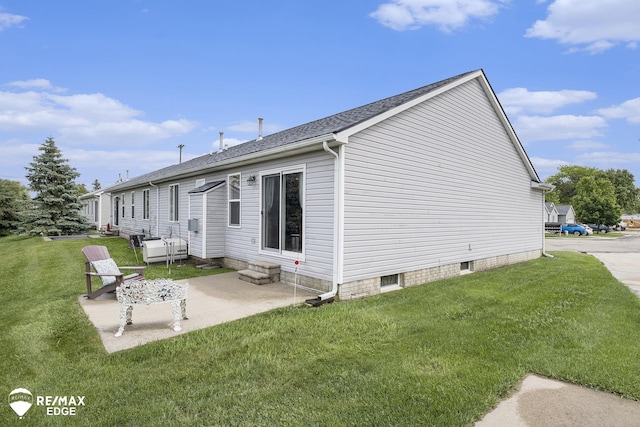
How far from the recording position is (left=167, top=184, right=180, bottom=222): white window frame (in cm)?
1262

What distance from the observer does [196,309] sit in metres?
5.93

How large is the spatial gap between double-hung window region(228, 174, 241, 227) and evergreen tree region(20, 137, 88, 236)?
1734 centimetres

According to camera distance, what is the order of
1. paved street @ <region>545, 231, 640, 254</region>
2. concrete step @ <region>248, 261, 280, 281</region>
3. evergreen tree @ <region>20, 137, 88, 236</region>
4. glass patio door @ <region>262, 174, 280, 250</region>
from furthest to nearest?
evergreen tree @ <region>20, 137, 88, 236</region> → paved street @ <region>545, 231, 640, 254</region> → glass patio door @ <region>262, 174, 280, 250</region> → concrete step @ <region>248, 261, 280, 281</region>

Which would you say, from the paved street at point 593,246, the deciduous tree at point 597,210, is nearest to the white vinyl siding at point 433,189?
the paved street at point 593,246

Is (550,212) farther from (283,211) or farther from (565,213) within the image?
(283,211)

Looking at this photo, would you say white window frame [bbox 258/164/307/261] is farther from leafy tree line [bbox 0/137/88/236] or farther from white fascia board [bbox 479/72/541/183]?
leafy tree line [bbox 0/137/88/236]

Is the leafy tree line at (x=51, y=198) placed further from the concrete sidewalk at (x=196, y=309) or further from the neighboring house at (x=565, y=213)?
the neighboring house at (x=565, y=213)

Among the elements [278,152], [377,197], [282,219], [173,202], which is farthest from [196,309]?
[173,202]

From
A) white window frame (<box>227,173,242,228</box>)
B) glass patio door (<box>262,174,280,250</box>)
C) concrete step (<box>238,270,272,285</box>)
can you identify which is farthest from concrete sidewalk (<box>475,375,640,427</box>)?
white window frame (<box>227,173,242,228</box>)

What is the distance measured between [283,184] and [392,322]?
3965 mm

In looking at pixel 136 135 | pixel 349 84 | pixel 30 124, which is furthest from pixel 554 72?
pixel 30 124

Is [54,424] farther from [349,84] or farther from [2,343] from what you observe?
[349,84]

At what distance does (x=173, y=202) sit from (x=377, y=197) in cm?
888

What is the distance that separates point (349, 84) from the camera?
1650 cm
